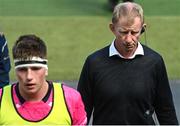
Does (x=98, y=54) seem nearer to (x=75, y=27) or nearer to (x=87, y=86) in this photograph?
(x=87, y=86)

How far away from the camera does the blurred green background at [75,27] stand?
18.7 meters

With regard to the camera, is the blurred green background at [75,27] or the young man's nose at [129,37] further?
the blurred green background at [75,27]

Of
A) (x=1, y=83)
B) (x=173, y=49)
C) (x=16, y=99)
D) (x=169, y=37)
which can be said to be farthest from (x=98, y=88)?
(x=169, y=37)

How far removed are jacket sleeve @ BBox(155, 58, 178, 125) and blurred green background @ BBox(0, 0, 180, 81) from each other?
10767 millimetres

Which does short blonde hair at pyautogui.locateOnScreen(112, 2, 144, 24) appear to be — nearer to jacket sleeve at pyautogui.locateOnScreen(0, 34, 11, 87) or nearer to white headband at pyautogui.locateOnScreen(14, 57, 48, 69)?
white headband at pyautogui.locateOnScreen(14, 57, 48, 69)

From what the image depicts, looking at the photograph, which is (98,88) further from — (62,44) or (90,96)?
(62,44)

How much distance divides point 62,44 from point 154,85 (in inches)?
629

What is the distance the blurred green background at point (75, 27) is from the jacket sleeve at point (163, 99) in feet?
35.3

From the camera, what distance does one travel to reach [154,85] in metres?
4.68

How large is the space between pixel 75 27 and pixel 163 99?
17757mm

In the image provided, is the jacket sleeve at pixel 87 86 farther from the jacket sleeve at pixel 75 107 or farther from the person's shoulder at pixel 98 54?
the jacket sleeve at pixel 75 107

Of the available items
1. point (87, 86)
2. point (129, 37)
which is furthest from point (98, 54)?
point (129, 37)

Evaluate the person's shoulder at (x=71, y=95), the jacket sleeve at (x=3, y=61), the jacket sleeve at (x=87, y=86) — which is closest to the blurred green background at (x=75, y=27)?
the jacket sleeve at (x=3, y=61)

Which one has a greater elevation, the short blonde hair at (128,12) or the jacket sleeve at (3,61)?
the short blonde hair at (128,12)
